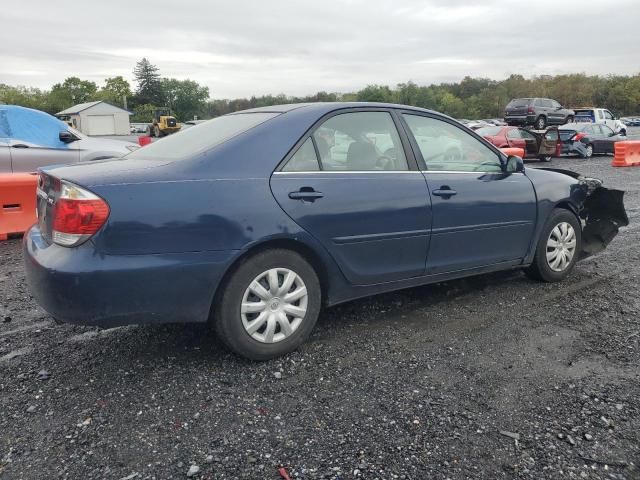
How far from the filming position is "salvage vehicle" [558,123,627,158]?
2066 cm

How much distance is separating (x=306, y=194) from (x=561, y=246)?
278 centimetres

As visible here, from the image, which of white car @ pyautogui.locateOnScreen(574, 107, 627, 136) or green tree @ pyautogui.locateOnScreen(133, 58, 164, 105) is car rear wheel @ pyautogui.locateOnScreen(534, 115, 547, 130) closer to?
white car @ pyautogui.locateOnScreen(574, 107, 627, 136)

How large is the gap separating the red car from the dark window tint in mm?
15741

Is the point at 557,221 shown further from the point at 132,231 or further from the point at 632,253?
the point at 132,231

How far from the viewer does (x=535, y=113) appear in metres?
28.6

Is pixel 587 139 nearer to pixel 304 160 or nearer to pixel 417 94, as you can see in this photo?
pixel 304 160

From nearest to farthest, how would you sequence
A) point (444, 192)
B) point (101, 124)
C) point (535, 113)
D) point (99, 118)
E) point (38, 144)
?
point (444, 192) < point (38, 144) < point (535, 113) < point (99, 118) < point (101, 124)

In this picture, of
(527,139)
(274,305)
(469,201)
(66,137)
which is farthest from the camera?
(527,139)

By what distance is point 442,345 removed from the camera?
3641mm

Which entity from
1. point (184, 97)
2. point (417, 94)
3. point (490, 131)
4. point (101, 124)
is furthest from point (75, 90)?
point (490, 131)

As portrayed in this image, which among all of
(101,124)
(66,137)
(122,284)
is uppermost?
(101,124)

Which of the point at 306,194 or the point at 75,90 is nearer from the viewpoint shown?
the point at 306,194

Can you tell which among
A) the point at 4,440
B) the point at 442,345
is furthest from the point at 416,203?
the point at 4,440

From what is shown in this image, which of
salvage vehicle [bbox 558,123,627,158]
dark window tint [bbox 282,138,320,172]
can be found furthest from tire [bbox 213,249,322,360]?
salvage vehicle [bbox 558,123,627,158]
